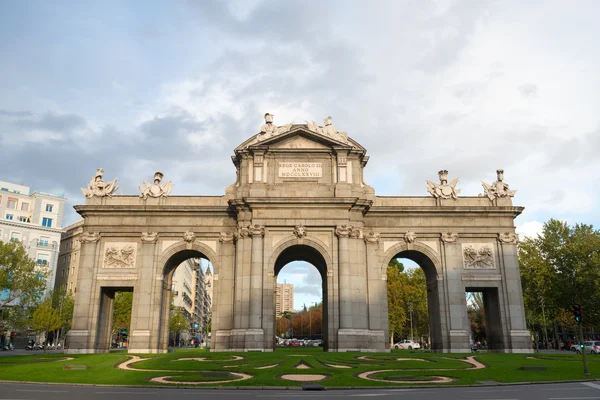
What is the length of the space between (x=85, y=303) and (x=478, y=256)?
37093 millimetres

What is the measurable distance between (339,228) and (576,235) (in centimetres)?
3899

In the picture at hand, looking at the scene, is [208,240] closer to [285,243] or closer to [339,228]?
[285,243]

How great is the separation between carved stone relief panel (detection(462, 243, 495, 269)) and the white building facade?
72371 millimetres

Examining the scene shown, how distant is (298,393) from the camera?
19.7m

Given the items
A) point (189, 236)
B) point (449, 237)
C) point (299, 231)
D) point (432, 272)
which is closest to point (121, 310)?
point (189, 236)

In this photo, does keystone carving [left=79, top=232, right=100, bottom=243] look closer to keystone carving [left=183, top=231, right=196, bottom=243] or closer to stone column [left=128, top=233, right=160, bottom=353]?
stone column [left=128, top=233, right=160, bottom=353]

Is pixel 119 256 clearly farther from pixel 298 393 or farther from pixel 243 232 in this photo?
pixel 298 393

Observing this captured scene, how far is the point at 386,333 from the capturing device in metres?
45.0

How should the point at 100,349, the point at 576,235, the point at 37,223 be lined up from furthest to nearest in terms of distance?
1. the point at 37,223
2. the point at 576,235
3. the point at 100,349

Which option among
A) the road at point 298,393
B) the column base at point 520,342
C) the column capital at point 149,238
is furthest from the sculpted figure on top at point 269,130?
the road at point 298,393

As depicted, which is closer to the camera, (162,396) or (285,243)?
(162,396)

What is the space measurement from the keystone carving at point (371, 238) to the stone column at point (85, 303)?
25380 millimetres

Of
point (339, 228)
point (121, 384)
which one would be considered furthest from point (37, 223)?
point (121, 384)

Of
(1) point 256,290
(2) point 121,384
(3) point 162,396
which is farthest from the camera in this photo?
(1) point 256,290
